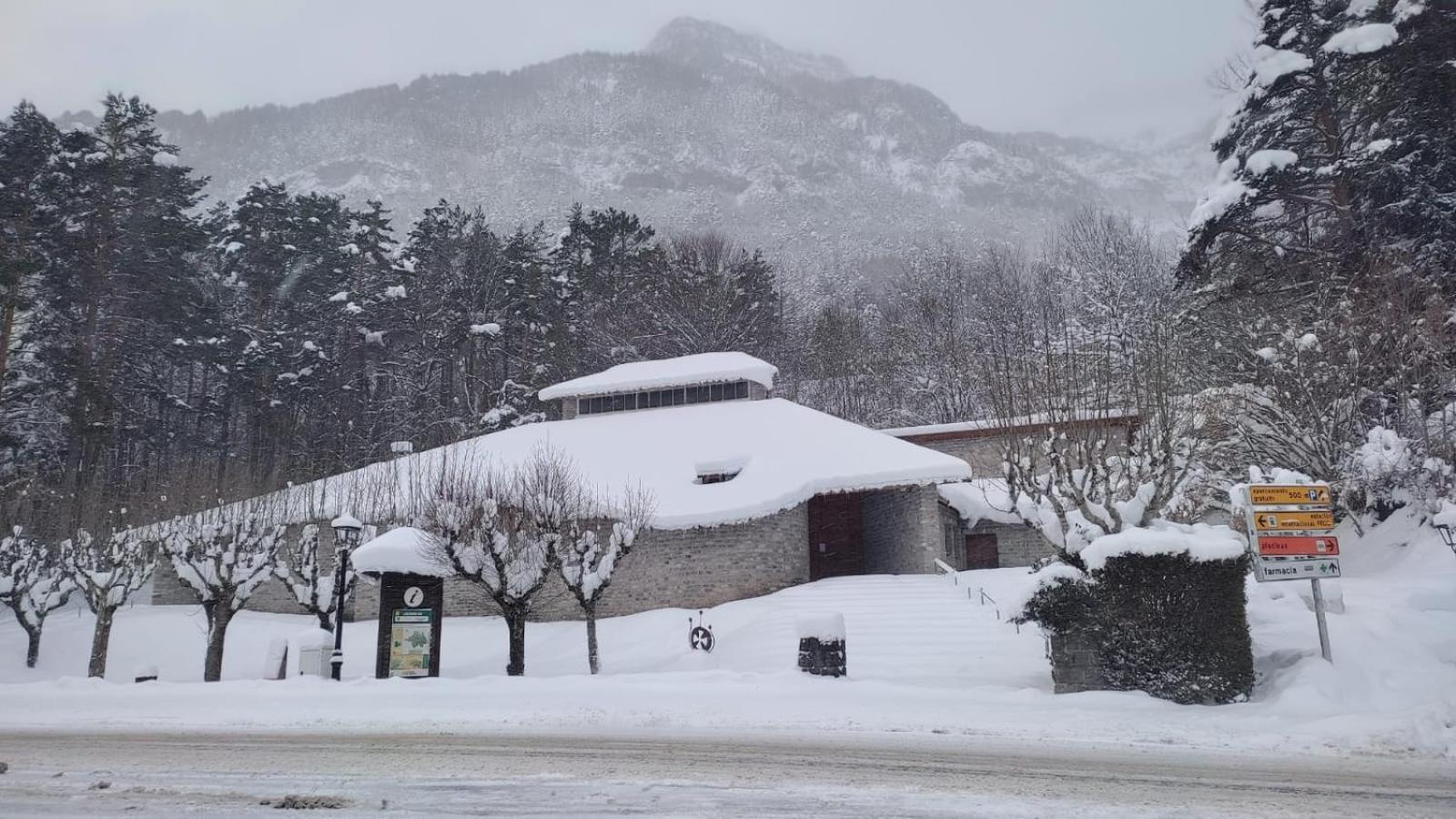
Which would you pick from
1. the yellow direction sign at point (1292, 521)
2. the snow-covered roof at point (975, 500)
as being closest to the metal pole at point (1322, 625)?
the yellow direction sign at point (1292, 521)

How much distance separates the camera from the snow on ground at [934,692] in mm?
9391

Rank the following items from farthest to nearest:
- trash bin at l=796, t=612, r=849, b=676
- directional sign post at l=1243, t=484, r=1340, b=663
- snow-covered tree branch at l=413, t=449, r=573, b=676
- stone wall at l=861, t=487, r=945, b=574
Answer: stone wall at l=861, t=487, r=945, b=574 < snow-covered tree branch at l=413, t=449, r=573, b=676 < trash bin at l=796, t=612, r=849, b=676 < directional sign post at l=1243, t=484, r=1340, b=663

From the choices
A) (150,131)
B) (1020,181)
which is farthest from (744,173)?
(150,131)

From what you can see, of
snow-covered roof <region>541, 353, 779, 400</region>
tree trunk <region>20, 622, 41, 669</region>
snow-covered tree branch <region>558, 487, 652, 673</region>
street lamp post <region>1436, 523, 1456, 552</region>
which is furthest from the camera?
snow-covered roof <region>541, 353, 779, 400</region>

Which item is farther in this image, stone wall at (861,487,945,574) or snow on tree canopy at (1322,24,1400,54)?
stone wall at (861,487,945,574)

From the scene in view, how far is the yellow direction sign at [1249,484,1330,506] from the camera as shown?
1120 centimetres

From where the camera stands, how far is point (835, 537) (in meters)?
28.2

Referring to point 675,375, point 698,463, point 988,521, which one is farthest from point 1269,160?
point 675,375

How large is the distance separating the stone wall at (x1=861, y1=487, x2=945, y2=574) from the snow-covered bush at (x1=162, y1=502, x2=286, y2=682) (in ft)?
58.0

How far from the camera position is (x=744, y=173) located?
13188cm

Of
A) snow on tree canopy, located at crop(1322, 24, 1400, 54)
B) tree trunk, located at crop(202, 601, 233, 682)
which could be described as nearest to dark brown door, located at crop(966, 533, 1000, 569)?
snow on tree canopy, located at crop(1322, 24, 1400, 54)

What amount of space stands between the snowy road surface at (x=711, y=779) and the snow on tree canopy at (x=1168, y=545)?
2.97m

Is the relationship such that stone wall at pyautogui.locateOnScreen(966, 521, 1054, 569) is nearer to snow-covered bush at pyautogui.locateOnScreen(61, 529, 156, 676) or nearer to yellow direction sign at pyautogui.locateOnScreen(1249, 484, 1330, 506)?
yellow direction sign at pyautogui.locateOnScreen(1249, 484, 1330, 506)

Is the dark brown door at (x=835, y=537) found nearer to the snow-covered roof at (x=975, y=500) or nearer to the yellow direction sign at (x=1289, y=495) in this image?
the snow-covered roof at (x=975, y=500)
